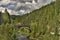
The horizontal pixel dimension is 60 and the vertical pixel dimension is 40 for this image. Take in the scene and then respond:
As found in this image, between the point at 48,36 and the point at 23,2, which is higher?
the point at 23,2

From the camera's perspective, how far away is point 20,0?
272 centimetres

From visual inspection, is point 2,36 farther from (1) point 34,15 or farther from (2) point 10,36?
(1) point 34,15

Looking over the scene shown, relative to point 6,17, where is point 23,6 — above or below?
above

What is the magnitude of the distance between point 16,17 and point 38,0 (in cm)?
33

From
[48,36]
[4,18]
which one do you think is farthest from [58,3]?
[4,18]

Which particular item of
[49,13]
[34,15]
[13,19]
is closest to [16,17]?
[13,19]

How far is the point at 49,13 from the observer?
2.65m

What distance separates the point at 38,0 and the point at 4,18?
0.46 meters

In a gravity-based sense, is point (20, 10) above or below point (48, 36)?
above

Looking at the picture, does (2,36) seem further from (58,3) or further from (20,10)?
(58,3)

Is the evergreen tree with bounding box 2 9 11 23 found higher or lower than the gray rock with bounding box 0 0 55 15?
lower

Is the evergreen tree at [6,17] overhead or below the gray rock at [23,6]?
below

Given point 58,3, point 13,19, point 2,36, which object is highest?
point 58,3

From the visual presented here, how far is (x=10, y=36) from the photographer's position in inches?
104
